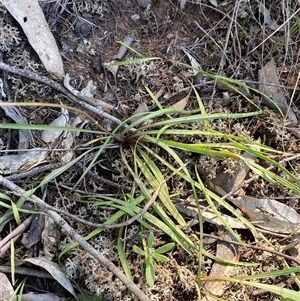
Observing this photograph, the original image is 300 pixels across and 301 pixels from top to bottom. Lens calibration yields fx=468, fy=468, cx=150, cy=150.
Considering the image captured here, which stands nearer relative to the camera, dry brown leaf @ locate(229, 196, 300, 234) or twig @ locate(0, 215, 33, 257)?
twig @ locate(0, 215, 33, 257)

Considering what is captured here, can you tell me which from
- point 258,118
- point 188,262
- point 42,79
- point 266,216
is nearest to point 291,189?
point 266,216

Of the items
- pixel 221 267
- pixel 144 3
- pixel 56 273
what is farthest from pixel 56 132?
pixel 221 267

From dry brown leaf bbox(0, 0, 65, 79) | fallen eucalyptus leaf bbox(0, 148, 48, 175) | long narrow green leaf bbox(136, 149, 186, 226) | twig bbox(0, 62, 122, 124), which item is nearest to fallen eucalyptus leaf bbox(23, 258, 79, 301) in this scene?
fallen eucalyptus leaf bbox(0, 148, 48, 175)

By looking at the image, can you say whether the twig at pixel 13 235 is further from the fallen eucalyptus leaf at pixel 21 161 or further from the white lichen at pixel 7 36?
the white lichen at pixel 7 36

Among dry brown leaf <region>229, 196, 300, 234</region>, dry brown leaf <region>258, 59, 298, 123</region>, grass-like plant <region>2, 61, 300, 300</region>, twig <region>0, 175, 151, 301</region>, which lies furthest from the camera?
dry brown leaf <region>258, 59, 298, 123</region>

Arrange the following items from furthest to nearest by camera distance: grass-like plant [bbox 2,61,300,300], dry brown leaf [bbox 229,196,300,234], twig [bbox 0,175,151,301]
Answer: dry brown leaf [bbox 229,196,300,234] < grass-like plant [bbox 2,61,300,300] < twig [bbox 0,175,151,301]

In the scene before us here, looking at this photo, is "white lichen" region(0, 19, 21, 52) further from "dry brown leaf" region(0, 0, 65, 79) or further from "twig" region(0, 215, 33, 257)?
"twig" region(0, 215, 33, 257)
